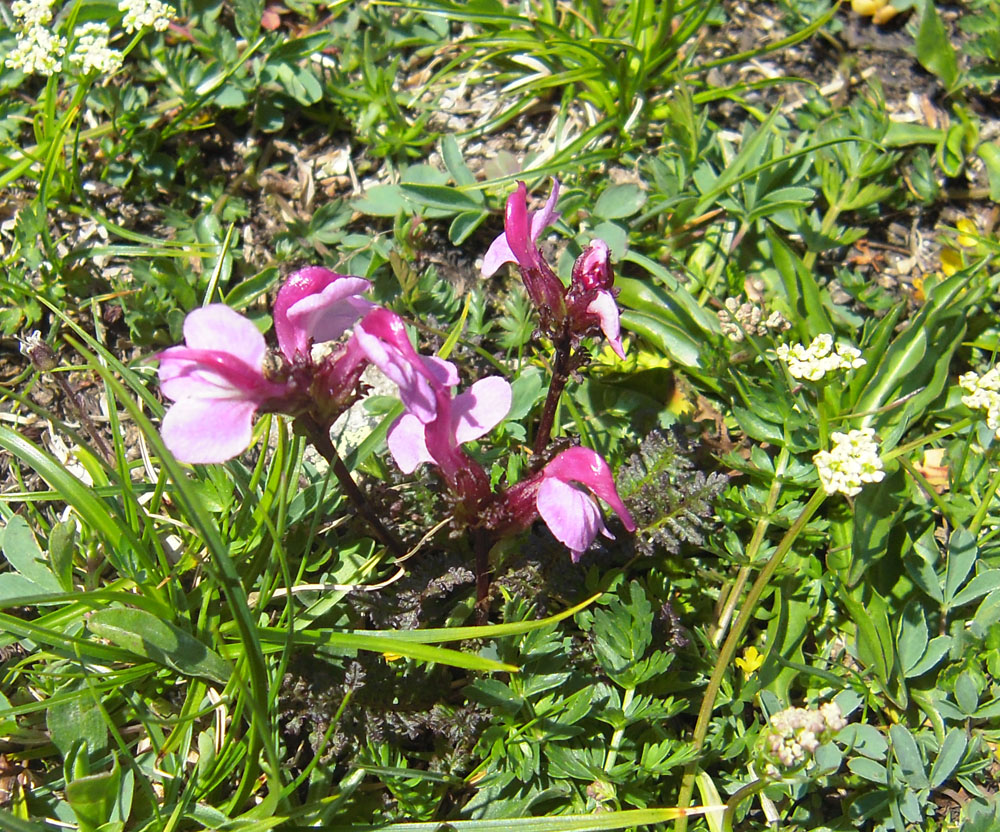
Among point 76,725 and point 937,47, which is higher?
point 937,47

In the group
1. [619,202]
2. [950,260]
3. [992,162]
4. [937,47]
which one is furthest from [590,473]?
[937,47]

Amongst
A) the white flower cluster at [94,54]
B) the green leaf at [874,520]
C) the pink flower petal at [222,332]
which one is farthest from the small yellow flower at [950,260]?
the white flower cluster at [94,54]

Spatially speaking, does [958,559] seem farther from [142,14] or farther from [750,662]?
→ [142,14]

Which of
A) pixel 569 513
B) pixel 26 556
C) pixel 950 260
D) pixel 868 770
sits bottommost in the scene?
pixel 868 770

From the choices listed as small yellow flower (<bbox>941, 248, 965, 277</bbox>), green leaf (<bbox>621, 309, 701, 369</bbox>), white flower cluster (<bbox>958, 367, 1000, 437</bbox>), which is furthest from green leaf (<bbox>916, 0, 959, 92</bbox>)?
white flower cluster (<bbox>958, 367, 1000, 437</bbox>)

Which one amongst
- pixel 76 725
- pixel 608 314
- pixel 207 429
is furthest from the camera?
pixel 76 725

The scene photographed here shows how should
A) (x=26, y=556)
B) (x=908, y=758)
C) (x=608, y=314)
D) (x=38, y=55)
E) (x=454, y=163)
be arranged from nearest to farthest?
(x=608, y=314) < (x=908, y=758) < (x=26, y=556) < (x=38, y=55) < (x=454, y=163)

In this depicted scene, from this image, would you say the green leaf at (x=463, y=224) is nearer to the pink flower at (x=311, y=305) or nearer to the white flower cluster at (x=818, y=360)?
the white flower cluster at (x=818, y=360)

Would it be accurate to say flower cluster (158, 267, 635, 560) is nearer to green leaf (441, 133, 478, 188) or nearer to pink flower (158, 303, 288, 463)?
pink flower (158, 303, 288, 463)
